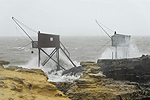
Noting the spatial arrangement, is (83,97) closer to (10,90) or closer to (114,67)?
(10,90)

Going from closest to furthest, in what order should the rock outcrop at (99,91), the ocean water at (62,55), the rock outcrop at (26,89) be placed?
the rock outcrop at (26,89) < the rock outcrop at (99,91) < the ocean water at (62,55)

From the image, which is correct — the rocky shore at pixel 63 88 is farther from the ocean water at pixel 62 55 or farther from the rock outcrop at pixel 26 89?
the ocean water at pixel 62 55

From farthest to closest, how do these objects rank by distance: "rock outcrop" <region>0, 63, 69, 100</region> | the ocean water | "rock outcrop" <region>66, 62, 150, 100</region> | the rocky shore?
the ocean water → "rock outcrop" <region>66, 62, 150, 100</region> → the rocky shore → "rock outcrop" <region>0, 63, 69, 100</region>

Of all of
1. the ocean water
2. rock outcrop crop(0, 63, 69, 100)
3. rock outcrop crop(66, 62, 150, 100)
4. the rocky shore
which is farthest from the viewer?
the ocean water

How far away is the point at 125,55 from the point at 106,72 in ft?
44.1

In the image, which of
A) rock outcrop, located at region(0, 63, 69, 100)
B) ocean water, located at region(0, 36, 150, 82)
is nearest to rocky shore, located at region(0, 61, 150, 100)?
rock outcrop, located at region(0, 63, 69, 100)

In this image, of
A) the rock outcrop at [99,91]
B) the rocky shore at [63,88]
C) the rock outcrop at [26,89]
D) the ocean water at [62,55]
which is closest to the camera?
the rock outcrop at [26,89]

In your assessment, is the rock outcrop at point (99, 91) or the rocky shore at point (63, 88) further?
the rock outcrop at point (99, 91)

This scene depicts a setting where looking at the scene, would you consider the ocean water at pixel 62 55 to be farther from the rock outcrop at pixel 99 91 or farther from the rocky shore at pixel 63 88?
the rock outcrop at pixel 99 91

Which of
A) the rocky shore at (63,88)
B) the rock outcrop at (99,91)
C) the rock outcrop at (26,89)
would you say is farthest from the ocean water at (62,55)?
the rock outcrop at (26,89)

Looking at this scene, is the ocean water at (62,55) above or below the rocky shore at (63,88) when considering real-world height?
below

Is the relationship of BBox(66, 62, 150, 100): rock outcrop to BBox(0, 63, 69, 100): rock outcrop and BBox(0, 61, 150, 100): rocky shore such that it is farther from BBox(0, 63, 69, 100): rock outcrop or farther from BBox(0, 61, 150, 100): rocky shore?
BBox(0, 63, 69, 100): rock outcrop

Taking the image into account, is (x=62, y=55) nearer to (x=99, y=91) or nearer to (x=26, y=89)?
(x=99, y=91)

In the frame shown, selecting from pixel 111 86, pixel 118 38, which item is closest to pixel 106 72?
pixel 111 86
